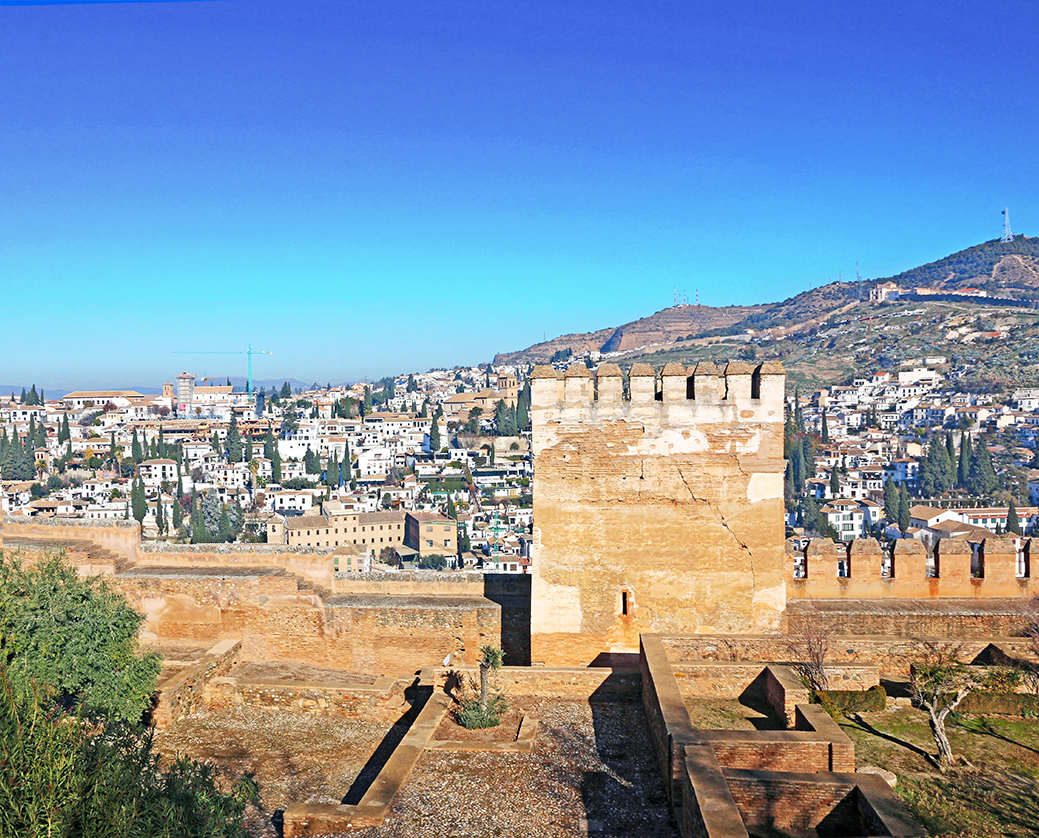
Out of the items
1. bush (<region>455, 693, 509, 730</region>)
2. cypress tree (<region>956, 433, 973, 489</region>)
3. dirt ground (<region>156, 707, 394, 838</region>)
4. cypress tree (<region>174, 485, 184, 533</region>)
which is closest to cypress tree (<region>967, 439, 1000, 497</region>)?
cypress tree (<region>956, 433, 973, 489</region>)

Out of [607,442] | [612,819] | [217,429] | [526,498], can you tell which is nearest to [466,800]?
[612,819]

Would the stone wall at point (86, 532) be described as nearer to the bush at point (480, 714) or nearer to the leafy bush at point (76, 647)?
the leafy bush at point (76, 647)

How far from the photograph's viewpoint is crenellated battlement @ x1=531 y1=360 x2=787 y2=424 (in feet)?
29.1

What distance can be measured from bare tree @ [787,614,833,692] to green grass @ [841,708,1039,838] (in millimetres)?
484

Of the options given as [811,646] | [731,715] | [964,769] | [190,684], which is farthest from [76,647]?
[964,769]

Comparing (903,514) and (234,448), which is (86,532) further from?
(234,448)

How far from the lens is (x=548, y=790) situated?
6.44m

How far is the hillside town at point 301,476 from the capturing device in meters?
71.9

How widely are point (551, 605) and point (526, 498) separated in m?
82.2

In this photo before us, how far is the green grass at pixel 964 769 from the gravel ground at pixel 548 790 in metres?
1.78

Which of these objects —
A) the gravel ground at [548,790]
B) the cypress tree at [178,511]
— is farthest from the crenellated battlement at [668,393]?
the cypress tree at [178,511]

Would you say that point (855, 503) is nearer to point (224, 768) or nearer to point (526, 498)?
point (526, 498)

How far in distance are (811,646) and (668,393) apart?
114 inches

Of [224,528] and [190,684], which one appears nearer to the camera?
[190,684]
